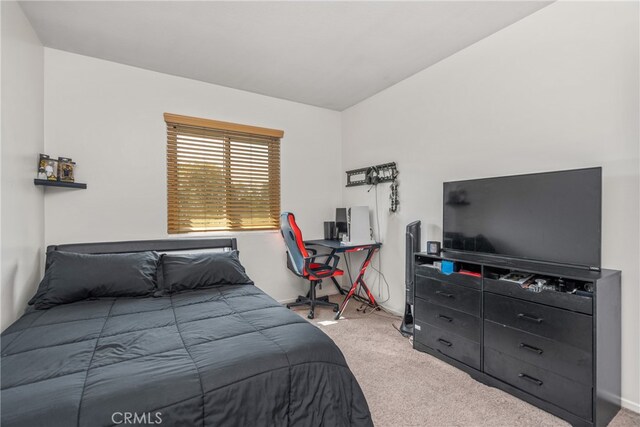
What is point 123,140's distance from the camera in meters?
2.99

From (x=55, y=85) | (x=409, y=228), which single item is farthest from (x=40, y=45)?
(x=409, y=228)

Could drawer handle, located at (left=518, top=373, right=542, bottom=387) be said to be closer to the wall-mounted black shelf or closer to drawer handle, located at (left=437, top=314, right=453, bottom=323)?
drawer handle, located at (left=437, top=314, right=453, bottom=323)

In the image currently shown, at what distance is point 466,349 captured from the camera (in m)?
2.20

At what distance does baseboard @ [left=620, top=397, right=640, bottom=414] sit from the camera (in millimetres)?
1770

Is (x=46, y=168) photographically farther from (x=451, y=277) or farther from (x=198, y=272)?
(x=451, y=277)

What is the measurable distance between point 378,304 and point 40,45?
4.14 metres

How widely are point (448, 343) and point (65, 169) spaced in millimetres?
3515

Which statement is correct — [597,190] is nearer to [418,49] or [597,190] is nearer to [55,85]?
[418,49]

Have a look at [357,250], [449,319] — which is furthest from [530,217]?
[357,250]

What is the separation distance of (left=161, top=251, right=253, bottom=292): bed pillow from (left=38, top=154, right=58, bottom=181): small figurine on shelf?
115 cm

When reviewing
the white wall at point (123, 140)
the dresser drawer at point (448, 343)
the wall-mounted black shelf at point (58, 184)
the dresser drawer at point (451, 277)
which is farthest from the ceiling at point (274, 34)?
the dresser drawer at point (448, 343)

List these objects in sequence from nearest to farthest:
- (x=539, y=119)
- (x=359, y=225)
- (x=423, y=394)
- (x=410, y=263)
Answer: (x=423, y=394) < (x=539, y=119) < (x=410, y=263) < (x=359, y=225)

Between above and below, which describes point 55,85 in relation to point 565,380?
above

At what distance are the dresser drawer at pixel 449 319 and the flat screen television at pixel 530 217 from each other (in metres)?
0.50
